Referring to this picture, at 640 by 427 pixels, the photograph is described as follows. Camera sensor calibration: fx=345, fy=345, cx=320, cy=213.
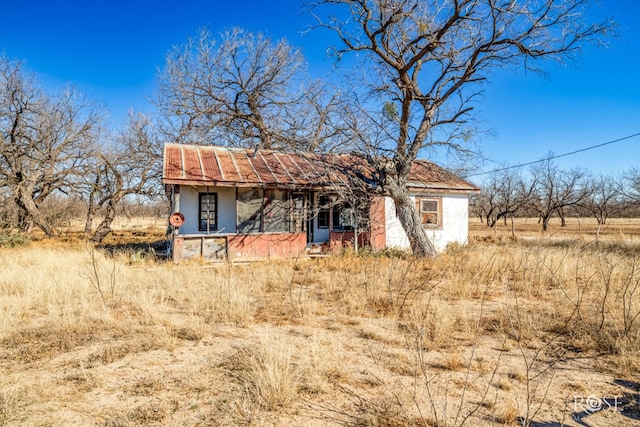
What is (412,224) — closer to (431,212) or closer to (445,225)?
(431,212)

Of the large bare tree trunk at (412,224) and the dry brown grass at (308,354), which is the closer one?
the dry brown grass at (308,354)

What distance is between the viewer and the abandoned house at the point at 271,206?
1166 cm

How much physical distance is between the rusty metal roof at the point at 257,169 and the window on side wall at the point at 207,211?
104 cm

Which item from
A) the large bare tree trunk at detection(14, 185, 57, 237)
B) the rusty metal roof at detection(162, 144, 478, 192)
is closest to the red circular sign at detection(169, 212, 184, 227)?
the rusty metal roof at detection(162, 144, 478, 192)

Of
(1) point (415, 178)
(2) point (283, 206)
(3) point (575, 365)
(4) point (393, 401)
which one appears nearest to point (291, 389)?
(4) point (393, 401)

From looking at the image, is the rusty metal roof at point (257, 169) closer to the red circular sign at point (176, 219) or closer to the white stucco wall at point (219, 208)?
the white stucco wall at point (219, 208)

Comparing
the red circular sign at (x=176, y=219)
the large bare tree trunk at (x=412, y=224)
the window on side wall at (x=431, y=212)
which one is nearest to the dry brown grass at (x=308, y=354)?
the red circular sign at (x=176, y=219)

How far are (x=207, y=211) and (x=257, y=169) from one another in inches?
96.0

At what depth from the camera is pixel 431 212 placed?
51.0ft

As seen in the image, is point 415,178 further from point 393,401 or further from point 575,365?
point 393,401

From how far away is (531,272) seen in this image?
8438mm

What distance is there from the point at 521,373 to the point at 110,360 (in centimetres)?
469

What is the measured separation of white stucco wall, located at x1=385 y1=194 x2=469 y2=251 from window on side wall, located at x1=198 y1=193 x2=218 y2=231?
6965mm
